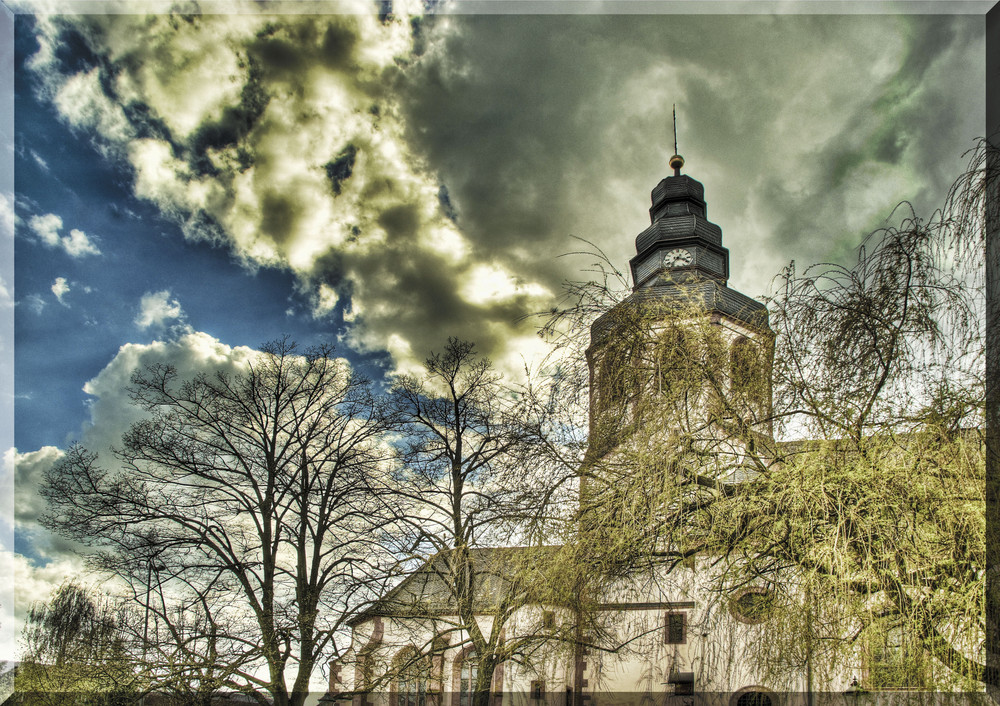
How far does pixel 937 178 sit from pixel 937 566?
382cm

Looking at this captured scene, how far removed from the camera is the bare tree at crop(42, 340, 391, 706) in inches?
375

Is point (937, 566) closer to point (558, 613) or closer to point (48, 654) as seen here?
point (558, 613)

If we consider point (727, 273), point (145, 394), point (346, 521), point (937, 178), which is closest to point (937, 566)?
point (937, 178)

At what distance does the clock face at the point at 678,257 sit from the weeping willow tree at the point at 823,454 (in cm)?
1370

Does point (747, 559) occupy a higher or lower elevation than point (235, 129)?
lower

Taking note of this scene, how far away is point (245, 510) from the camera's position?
11039mm

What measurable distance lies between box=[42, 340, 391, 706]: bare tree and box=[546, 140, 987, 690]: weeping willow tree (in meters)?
5.71

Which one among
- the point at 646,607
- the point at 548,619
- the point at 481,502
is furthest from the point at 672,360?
the point at 481,502

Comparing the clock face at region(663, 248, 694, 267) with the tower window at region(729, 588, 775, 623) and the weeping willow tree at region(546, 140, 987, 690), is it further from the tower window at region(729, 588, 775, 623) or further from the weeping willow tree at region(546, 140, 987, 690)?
the tower window at region(729, 588, 775, 623)

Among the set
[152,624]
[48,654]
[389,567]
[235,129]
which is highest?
[235,129]

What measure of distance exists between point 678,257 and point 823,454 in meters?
15.7

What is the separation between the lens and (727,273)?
70.2ft

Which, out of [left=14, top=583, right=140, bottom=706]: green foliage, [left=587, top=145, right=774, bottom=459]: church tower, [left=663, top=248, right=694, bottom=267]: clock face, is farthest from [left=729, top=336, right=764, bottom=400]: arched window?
[left=663, top=248, right=694, bottom=267]: clock face

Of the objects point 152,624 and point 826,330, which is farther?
point 152,624
